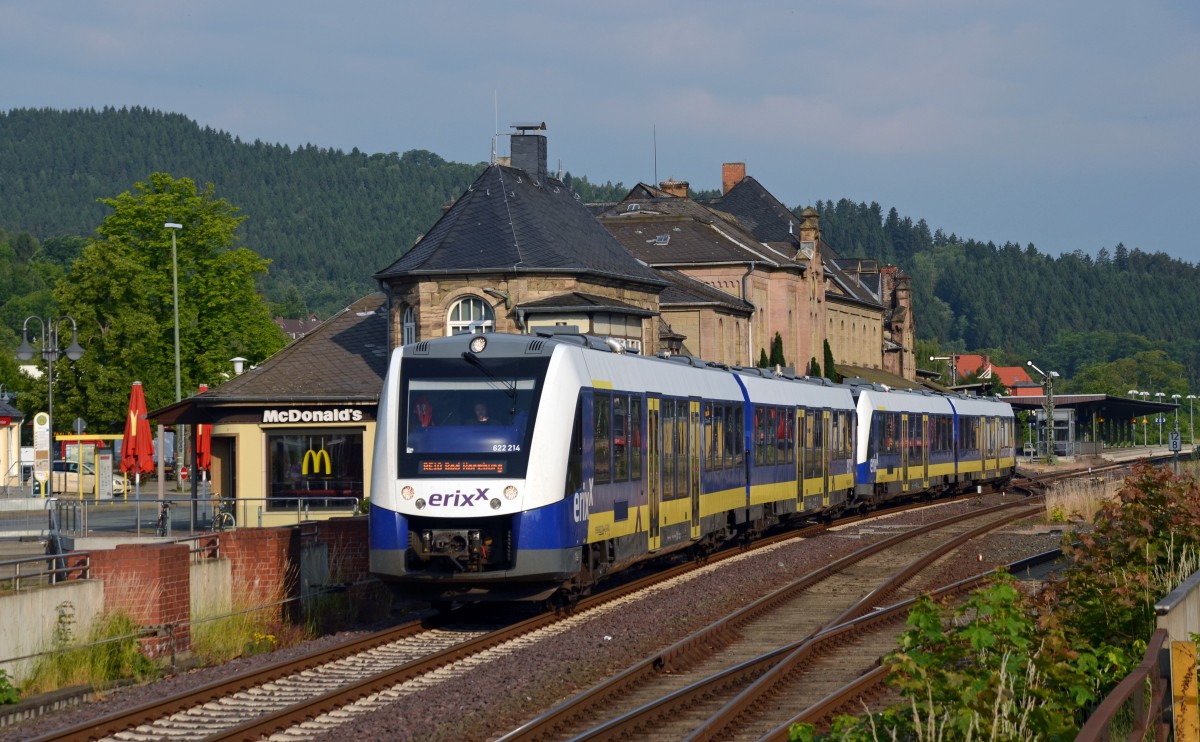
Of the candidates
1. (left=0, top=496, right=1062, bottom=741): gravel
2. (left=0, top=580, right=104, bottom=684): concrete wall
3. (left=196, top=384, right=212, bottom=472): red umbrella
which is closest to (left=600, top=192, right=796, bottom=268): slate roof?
(left=196, top=384, right=212, bottom=472): red umbrella

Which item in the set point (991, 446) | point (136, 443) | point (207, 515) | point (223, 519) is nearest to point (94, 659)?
point (136, 443)

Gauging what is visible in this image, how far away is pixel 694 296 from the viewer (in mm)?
64438

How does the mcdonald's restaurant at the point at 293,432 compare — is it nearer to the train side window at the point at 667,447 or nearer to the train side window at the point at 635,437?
the train side window at the point at 667,447

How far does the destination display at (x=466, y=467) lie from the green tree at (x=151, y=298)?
50.9 m

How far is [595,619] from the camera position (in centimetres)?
1742

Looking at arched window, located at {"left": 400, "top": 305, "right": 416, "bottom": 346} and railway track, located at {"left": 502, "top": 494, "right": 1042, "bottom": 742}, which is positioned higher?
arched window, located at {"left": 400, "top": 305, "right": 416, "bottom": 346}

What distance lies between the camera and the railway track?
11.1 meters

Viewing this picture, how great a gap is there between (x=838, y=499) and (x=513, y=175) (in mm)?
18423

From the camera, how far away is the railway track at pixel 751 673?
11.1m

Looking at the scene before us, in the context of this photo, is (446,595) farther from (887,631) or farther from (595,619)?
(887,631)

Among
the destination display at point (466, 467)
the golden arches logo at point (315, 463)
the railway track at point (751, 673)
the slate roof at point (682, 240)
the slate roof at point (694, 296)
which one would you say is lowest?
the railway track at point (751, 673)

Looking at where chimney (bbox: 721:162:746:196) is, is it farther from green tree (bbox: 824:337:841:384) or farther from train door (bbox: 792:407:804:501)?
train door (bbox: 792:407:804:501)

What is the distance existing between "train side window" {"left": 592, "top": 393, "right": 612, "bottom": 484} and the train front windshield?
53.0 inches

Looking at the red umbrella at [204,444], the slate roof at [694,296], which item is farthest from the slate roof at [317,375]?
the slate roof at [694,296]
